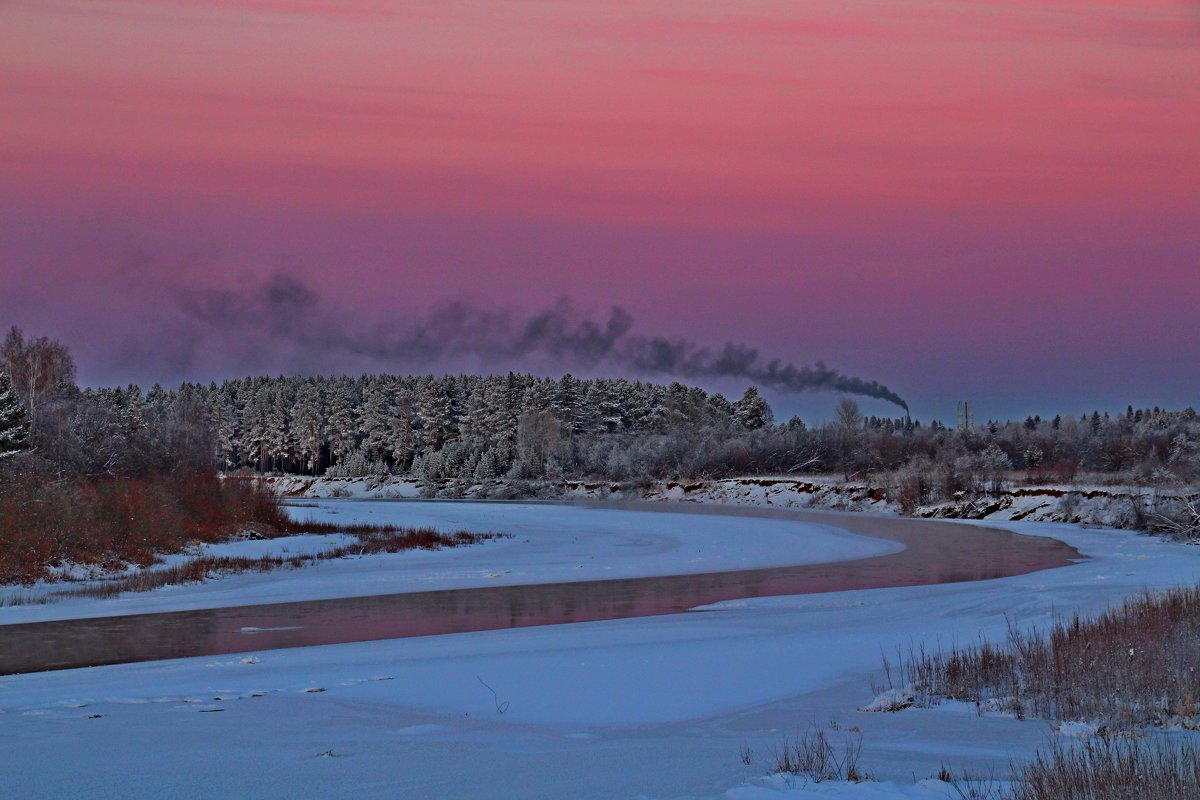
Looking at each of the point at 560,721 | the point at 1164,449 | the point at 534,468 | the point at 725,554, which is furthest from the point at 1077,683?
the point at 534,468

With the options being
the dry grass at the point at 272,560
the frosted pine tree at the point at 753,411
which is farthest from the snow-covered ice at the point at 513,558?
the frosted pine tree at the point at 753,411

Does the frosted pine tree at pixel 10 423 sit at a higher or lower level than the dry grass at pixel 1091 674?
higher

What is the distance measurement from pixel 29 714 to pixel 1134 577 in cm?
2338

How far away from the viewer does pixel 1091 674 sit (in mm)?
10883

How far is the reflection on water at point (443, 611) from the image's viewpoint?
1739 centimetres

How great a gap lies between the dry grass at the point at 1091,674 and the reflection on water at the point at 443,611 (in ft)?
30.2

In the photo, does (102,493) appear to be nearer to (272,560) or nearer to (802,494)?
(272,560)

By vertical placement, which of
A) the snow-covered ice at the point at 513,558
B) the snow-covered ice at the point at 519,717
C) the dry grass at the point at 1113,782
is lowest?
the snow-covered ice at the point at 513,558

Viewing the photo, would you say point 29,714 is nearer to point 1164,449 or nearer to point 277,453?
point 1164,449

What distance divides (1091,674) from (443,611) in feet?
46.0

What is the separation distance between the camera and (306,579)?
28094mm

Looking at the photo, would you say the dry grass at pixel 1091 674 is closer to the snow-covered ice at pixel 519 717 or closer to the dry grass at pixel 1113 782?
the snow-covered ice at pixel 519 717

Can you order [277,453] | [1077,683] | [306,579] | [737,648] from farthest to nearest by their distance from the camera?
[277,453] → [306,579] → [737,648] → [1077,683]

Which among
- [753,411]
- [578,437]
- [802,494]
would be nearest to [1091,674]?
[802,494]
